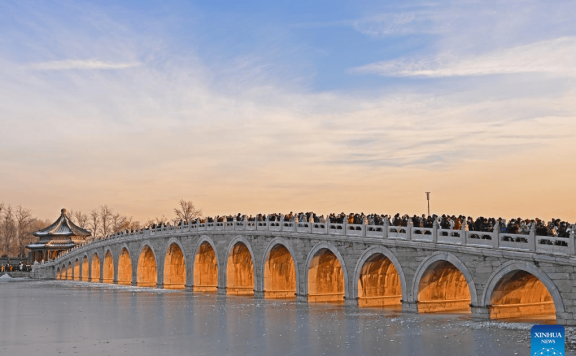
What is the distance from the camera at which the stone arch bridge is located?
24.8m

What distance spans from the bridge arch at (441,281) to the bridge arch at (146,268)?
34.9m

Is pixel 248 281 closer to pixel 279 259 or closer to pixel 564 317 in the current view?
pixel 279 259

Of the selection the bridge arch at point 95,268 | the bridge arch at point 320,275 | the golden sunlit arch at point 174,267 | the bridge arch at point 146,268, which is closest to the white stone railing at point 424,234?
the bridge arch at point 320,275

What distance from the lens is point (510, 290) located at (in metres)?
26.7

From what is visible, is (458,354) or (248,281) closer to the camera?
(458,354)

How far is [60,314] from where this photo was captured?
31.4m

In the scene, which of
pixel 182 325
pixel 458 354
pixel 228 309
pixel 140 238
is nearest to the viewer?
pixel 458 354

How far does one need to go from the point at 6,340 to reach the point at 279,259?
2251 cm

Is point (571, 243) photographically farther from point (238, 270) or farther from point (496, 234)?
point (238, 270)

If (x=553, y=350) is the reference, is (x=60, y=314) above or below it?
below

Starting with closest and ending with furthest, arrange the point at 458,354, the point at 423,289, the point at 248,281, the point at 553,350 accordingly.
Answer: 1. the point at 553,350
2. the point at 458,354
3. the point at 423,289
4. the point at 248,281

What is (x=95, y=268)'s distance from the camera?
7631cm

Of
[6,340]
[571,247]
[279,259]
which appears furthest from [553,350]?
[279,259]

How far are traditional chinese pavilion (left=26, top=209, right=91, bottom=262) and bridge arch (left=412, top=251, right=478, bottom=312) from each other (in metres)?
77.1
